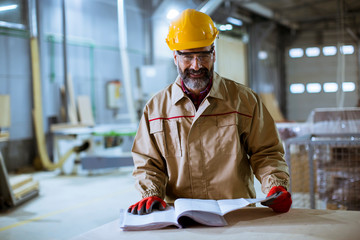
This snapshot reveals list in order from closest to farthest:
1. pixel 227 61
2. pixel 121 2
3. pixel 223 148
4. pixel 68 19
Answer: pixel 223 148 → pixel 68 19 → pixel 121 2 → pixel 227 61

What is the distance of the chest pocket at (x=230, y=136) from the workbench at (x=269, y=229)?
342 millimetres

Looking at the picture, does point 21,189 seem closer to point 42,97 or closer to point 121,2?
point 42,97

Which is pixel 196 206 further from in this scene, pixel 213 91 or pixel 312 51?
pixel 312 51

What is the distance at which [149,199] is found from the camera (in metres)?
1.75

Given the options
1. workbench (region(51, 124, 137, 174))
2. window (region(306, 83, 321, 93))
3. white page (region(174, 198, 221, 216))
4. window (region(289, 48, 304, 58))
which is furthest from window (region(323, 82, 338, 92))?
white page (region(174, 198, 221, 216))

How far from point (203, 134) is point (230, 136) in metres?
0.13

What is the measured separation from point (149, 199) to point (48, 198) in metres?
4.59

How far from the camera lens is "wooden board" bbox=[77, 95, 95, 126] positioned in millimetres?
9508

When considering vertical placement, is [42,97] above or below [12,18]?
below

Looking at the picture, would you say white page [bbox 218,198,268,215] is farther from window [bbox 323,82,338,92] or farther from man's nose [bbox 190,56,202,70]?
window [bbox 323,82,338,92]

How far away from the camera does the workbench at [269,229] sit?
1451 millimetres

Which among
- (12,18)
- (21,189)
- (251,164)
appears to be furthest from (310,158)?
(12,18)

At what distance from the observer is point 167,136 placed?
1995mm

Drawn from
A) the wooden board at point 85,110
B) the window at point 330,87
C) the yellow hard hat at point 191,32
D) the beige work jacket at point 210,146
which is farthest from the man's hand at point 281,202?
the window at point 330,87
